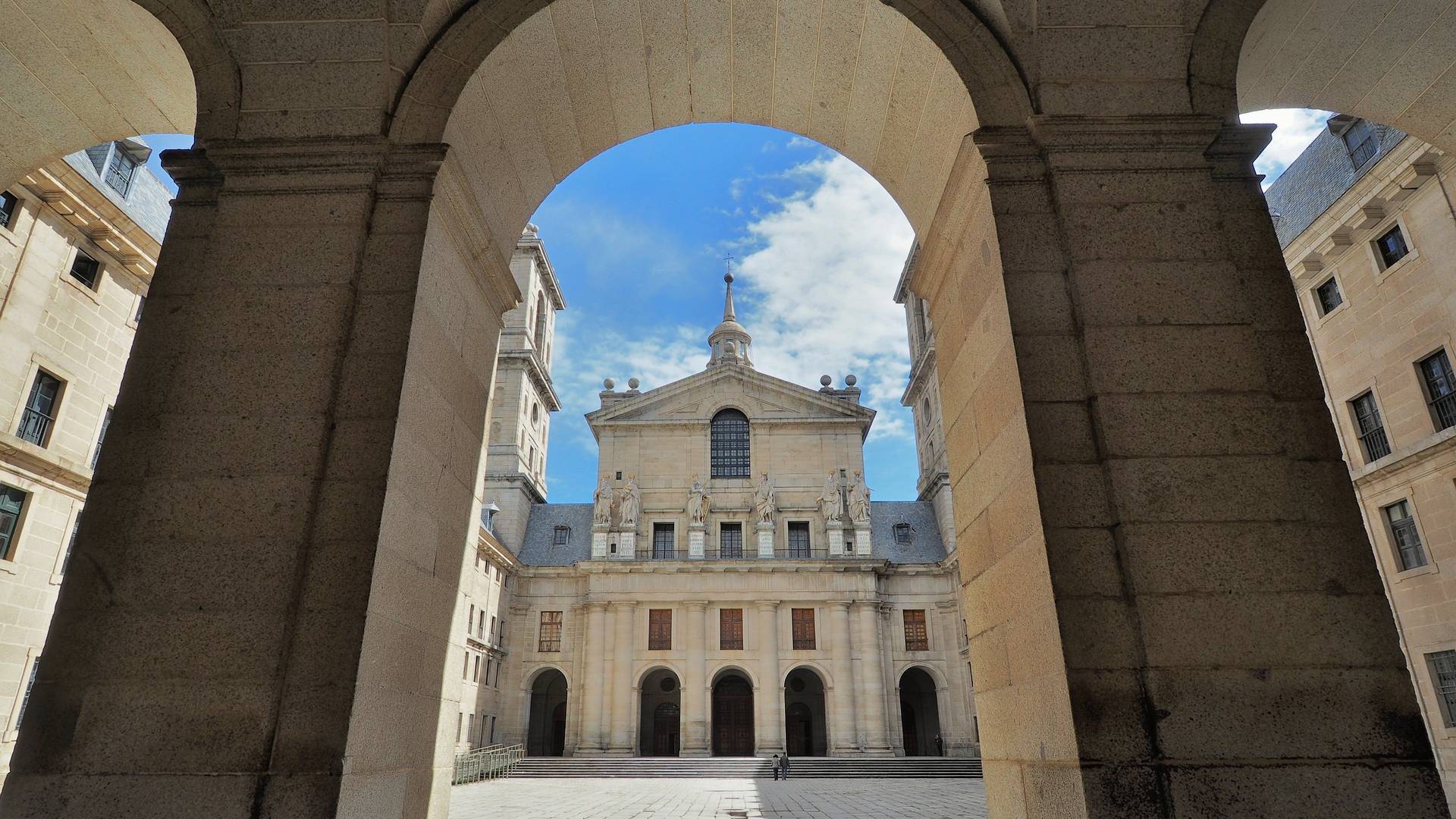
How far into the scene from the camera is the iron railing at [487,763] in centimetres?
3247

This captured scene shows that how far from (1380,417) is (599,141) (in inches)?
833

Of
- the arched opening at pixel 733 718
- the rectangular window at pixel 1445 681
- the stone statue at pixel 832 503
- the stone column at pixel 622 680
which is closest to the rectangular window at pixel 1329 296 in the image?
the rectangular window at pixel 1445 681

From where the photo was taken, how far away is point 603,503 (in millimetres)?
48812

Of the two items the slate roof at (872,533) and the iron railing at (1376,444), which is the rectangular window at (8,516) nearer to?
the slate roof at (872,533)

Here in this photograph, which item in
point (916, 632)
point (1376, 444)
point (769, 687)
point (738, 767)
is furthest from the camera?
point (916, 632)

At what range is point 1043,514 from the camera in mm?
5754

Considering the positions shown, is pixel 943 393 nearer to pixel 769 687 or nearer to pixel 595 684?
pixel 769 687

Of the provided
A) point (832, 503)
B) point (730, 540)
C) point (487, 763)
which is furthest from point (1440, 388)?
point (487, 763)

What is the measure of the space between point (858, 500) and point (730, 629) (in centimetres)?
1060

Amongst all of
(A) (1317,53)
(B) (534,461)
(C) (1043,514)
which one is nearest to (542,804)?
(C) (1043,514)

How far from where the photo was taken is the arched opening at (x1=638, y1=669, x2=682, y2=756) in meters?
47.4

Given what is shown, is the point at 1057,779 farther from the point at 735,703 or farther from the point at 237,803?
the point at 735,703

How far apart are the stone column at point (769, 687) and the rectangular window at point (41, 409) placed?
32.9 metres

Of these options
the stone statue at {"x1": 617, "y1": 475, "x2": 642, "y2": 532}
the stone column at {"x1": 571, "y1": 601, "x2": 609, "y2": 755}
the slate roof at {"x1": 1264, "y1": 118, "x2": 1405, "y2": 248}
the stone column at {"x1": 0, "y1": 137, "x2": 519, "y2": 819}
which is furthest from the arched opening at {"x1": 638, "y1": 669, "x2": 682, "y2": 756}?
the stone column at {"x1": 0, "y1": 137, "x2": 519, "y2": 819}
